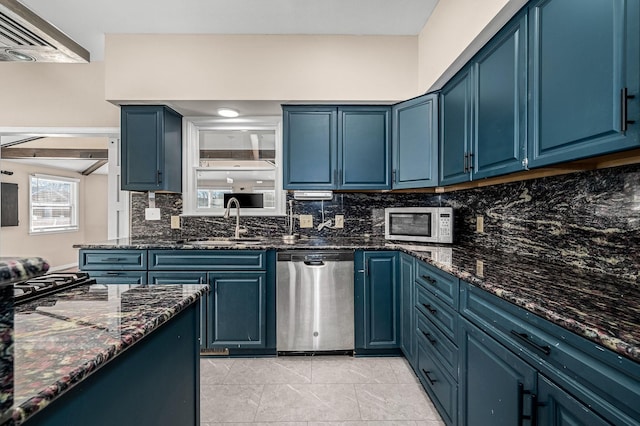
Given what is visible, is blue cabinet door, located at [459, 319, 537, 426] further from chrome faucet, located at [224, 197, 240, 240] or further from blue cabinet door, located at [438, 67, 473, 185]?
chrome faucet, located at [224, 197, 240, 240]

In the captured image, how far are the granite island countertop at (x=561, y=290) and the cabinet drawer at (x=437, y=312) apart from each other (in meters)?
0.22

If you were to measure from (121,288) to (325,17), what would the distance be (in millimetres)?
2437

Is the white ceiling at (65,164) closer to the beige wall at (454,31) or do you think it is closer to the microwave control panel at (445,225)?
the beige wall at (454,31)

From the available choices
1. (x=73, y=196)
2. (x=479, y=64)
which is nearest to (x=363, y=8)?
(x=479, y=64)

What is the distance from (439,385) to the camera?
180 centimetres

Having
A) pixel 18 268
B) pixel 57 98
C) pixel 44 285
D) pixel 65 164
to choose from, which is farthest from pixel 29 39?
pixel 65 164

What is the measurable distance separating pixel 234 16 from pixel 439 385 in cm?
297

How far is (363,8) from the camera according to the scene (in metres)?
2.46

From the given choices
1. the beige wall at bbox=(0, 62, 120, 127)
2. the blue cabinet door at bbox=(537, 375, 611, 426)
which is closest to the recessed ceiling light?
the beige wall at bbox=(0, 62, 120, 127)

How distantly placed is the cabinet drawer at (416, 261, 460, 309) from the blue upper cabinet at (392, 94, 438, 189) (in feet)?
Answer: 2.65

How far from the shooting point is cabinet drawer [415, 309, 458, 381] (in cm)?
161

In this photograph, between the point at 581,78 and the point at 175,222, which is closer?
the point at 581,78

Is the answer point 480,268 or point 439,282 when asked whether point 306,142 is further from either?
point 480,268

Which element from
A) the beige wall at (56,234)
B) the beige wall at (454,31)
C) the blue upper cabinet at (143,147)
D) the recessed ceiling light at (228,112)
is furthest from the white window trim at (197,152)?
the beige wall at (56,234)
